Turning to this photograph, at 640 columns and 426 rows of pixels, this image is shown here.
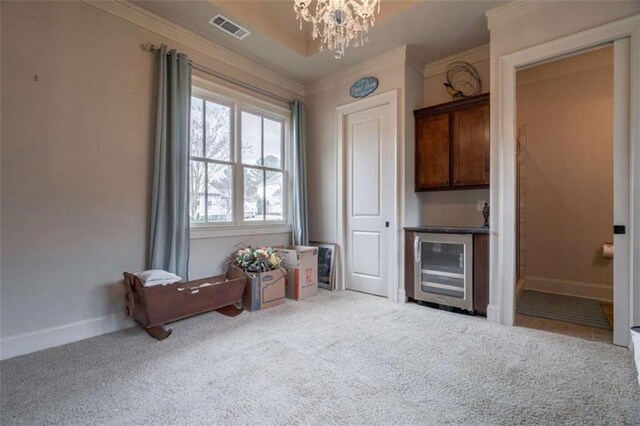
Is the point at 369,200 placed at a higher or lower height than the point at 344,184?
lower

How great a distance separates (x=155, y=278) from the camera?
256cm

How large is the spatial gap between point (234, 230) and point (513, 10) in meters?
3.68

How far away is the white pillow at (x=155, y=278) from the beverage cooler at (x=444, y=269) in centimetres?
261

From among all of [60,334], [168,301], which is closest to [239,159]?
[168,301]

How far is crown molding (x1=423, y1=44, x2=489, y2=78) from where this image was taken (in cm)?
348

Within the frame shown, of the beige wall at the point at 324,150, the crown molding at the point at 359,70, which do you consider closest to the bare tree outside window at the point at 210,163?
the beige wall at the point at 324,150

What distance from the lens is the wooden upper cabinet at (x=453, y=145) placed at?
3.26 m

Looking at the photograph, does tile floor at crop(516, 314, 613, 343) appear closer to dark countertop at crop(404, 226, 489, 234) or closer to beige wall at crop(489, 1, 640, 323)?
beige wall at crop(489, 1, 640, 323)

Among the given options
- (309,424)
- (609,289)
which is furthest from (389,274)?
(609,289)

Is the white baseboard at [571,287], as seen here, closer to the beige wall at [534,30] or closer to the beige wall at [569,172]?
the beige wall at [569,172]

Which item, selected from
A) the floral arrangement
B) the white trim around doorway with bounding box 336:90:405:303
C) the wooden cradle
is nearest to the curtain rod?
the white trim around doorway with bounding box 336:90:405:303

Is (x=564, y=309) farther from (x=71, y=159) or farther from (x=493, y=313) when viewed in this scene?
(x=71, y=159)

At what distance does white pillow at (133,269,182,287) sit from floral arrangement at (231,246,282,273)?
812 millimetres

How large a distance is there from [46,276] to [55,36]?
1.94 meters
